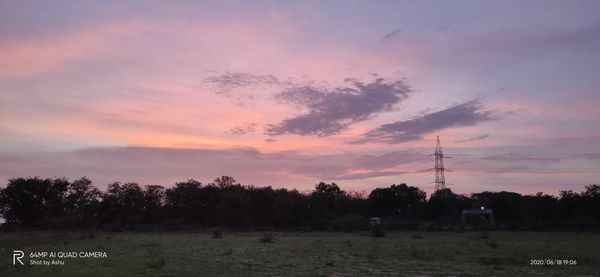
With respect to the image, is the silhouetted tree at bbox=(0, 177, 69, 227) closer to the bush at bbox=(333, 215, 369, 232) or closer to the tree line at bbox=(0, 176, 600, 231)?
the tree line at bbox=(0, 176, 600, 231)

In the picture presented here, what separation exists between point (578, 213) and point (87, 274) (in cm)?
10265

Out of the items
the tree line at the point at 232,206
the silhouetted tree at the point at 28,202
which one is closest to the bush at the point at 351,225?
the tree line at the point at 232,206

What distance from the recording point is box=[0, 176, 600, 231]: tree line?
110m

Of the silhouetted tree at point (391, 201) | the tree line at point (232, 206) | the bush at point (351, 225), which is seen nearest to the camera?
the bush at point (351, 225)

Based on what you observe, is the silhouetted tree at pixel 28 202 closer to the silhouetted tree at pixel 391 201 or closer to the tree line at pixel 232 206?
the tree line at pixel 232 206

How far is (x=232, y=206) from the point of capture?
120 m

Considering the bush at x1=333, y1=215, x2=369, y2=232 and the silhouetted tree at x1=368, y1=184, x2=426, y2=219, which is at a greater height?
the silhouetted tree at x1=368, y1=184, x2=426, y2=219

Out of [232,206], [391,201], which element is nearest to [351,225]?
[232,206]

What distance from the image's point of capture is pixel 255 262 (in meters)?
28.1

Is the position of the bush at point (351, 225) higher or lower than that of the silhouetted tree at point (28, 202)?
lower

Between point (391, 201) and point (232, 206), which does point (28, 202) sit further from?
point (391, 201)

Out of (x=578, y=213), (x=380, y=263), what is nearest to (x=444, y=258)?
(x=380, y=263)

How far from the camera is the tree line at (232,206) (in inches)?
4311

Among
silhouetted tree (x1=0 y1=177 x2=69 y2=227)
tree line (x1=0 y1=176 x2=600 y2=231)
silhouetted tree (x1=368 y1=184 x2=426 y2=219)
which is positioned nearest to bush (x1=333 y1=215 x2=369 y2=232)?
tree line (x1=0 y1=176 x2=600 y2=231)
